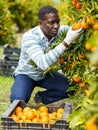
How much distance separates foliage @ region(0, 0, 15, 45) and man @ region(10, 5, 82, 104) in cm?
721

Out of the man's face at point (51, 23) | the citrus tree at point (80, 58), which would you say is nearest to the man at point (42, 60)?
the man's face at point (51, 23)

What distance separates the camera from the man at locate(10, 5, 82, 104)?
5.06m

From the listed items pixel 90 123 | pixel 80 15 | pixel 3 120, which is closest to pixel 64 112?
pixel 3 120

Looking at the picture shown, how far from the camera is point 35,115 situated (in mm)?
4539

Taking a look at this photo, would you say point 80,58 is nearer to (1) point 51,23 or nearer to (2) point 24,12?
(1) point 51,23

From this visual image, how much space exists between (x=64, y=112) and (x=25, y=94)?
4.29ft

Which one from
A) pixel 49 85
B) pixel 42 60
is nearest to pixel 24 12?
pixel 49 85

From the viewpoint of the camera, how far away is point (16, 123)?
4258 mm

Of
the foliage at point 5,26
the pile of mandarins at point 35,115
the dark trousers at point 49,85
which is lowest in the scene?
the pile of mandarins at point 35,115

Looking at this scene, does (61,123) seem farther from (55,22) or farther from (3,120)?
(55,22)

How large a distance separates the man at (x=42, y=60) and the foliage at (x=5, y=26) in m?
7.21

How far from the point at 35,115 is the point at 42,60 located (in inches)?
28.9

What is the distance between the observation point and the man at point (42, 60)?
5.06 metres

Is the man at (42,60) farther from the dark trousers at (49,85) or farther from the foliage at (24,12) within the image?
the foliage at (24,12)
